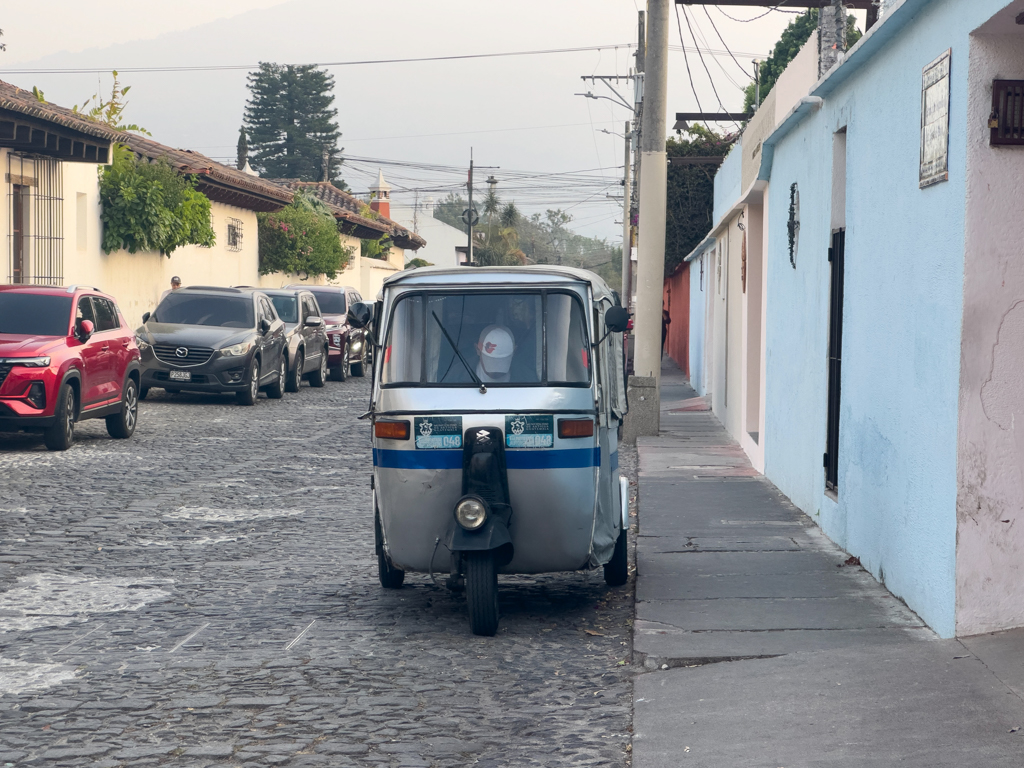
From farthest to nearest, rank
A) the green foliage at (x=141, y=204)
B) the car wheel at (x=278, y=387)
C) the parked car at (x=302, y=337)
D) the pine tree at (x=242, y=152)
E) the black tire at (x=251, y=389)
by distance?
the pine tree at (x=242, y=152) → the green foliage at (x=141, y=204) → the parked car at (x=302, y=337) → the car wheel at (x=278, y=387) → the black tire at (x=251, y=389)

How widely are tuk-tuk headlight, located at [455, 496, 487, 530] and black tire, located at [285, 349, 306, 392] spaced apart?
17.2 meters

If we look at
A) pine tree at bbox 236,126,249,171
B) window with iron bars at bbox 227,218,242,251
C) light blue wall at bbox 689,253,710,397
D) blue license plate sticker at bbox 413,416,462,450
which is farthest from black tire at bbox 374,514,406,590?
pine tree at bbox 236,126,249,171

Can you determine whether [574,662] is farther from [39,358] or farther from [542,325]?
[39,358]

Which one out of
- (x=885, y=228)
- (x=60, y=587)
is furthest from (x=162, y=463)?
(x=885, y=228)

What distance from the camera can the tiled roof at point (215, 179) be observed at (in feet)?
92.5

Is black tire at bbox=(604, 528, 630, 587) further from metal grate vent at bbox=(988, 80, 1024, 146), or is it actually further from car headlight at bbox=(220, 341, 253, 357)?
car headlight at bbox=(220, 341, 253, 357)

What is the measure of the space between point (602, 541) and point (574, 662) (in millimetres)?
1040

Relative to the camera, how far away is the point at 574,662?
6195 millimetres

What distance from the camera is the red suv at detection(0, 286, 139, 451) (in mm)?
13367

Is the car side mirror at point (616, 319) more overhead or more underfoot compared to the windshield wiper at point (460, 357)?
A: more overhead

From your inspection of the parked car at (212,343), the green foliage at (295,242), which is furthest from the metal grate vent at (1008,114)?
the green foliage at (295,242)

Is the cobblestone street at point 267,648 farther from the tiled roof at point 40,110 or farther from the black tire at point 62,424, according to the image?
the tiled roof at point 40,110

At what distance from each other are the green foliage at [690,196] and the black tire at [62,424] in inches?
908

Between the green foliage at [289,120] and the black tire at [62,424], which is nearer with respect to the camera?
the black tire at [62,424]
